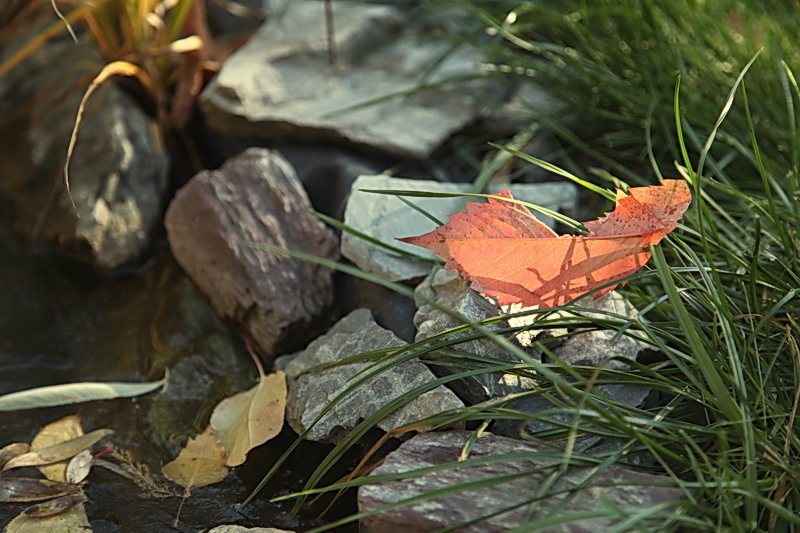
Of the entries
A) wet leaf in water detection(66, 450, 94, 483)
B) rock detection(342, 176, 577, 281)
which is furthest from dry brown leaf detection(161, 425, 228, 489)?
rock detection(342, 176, 577, 281)

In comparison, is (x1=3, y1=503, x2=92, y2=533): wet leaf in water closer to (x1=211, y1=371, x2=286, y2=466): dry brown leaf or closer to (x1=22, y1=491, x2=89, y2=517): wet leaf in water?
(x1=22, y1=491, x2=89, y2=517): wet leaf in water

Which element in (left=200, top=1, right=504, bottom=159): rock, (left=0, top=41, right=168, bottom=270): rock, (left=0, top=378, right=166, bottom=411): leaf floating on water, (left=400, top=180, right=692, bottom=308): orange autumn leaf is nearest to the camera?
(left=400, top=180, right=692, bottom=308): orange autumn leaf

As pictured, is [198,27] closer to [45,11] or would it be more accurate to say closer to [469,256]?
[45,11]

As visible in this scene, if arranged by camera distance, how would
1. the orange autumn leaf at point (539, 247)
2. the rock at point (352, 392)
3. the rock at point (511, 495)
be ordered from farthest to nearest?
the rock at point (352, 392), the orange autumn leaf at point (539, 247), the rock at point (511, 495)

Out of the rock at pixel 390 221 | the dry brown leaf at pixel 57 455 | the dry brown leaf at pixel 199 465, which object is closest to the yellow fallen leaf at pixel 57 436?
the dry brown leaf at pixel 57 455

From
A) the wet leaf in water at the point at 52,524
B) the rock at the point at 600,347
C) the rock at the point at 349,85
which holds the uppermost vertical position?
the rock at the point at 349,85

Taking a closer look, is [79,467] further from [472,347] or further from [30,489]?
[472,347]

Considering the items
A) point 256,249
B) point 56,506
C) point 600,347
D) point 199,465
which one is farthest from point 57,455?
point 600,347

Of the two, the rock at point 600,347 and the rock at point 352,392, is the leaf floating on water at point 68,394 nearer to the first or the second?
the rock at point 352,392
